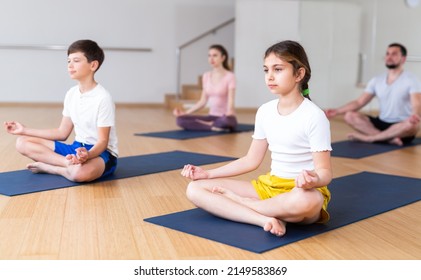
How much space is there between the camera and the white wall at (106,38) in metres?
8.75

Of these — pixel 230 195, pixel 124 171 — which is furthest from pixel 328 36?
pixel 230 195

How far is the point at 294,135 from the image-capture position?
2.19m

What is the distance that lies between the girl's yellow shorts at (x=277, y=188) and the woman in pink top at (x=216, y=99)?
3142 mm

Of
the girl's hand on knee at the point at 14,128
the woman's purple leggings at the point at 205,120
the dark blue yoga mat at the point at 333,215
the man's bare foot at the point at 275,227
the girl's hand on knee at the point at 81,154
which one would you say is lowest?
the dark blue yoga mat at the point at 333,215

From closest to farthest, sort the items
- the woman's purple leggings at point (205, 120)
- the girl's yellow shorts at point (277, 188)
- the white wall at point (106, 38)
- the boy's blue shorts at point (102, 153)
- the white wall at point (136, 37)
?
the girl's yellow shorts at point (277, 188)
the boy's blue shorts at point (102, 153)
the woman's purple leggings at point (205, 120)
the white wall at point (136, 37)
the white wall at point (106, 38)

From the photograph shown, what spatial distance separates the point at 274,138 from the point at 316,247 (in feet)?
1.41

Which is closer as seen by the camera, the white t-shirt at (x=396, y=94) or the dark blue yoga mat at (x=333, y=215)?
the dark blue yoga mat at (x=333, y=215)

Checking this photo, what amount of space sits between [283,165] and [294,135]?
0.14 metres

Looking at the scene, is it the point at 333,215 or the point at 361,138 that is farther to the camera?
the point at 361,138

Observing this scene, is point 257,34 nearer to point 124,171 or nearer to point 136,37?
point 136,37

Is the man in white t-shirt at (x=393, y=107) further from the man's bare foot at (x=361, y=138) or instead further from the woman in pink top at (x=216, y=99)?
the woman in pink top at (x=216, y=99)

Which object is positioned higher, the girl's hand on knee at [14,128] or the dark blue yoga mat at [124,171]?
the girl's hand on knee at [14,128]

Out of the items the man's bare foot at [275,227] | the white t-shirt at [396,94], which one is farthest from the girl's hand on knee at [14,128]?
the white t-shirt at [396,94]
